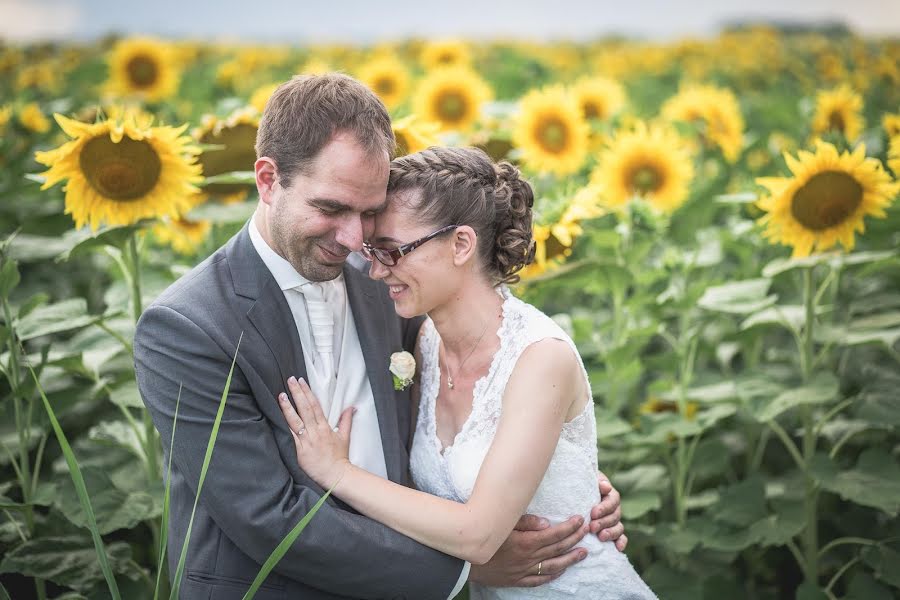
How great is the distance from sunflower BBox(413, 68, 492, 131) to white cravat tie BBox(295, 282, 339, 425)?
318 cm

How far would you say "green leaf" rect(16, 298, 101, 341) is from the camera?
9.59ft

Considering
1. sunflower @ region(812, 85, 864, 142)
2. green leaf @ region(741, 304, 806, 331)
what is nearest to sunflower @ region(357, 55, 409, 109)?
sunflower @ region(812, 85, 864, 142)

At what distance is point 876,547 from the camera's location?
3400mm

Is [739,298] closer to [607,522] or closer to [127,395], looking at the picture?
[607,522]

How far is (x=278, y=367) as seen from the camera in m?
2.54

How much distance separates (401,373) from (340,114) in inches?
33.3

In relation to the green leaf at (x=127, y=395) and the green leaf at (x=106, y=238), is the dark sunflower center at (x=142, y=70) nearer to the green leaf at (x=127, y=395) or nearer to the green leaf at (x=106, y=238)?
the green leaf at (x=106, y=238)

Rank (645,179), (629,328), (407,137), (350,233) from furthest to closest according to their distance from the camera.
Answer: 1. (645,179)
2. (629,328)
3. (407,137)
4. (350,233)

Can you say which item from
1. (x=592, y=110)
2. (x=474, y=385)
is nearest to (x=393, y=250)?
(x=474, y=385)

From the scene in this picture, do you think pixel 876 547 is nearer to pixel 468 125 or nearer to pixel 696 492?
pixel 696 492

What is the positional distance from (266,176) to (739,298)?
2.03 metres

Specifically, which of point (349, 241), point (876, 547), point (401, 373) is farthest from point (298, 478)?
point (876, 547)

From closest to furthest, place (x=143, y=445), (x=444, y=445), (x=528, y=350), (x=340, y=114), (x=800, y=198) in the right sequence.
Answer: (x=340, y=114)
(x=528, y=350)
(x=444, y=445)
(x=143, y=445)
(x=800, y=198)

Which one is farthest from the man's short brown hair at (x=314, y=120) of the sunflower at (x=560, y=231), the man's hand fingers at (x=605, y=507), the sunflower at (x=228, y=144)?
the man's hand fingers at (x=605, y=507)
